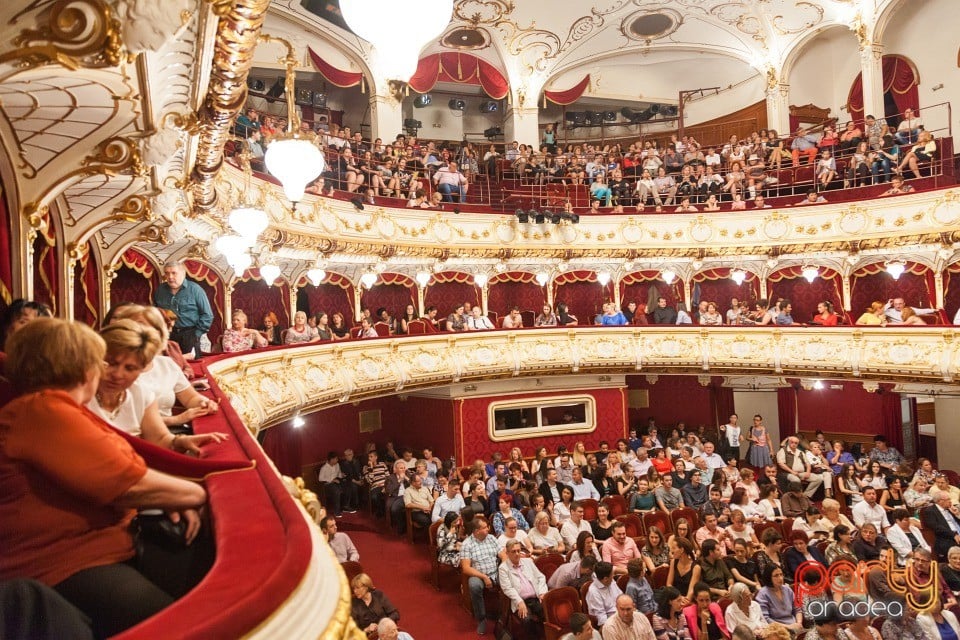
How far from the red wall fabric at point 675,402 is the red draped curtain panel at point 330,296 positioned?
7.83 meters

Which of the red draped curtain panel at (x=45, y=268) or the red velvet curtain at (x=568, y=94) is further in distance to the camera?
the red velvet curtain at (x=568, y=94)

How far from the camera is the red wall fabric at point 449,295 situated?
15.5 metres

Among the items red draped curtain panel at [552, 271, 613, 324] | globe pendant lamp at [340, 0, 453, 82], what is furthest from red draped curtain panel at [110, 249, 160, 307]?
red draped curtain panel at [552, 271, 613, 324]

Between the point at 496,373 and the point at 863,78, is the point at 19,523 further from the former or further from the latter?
the point at 863,78

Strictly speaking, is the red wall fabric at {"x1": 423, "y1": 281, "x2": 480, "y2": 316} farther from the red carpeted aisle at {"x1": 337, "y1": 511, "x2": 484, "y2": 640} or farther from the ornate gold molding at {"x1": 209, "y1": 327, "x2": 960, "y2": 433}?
the red carpeted aisle at {"x1": 337, "y1": 511, "x2": 484, "y2": 640}

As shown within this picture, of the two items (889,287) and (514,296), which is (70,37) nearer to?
(514,296)

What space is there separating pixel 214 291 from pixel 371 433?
18.0 ft

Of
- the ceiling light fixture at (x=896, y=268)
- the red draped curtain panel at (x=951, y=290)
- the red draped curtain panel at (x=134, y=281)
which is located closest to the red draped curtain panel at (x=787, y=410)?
the ceiling light fixture at (x=896, y=268)

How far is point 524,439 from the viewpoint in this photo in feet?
47.3

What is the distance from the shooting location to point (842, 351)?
12023 millimetres

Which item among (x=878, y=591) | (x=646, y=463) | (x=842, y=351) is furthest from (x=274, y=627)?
(x=842, y=351)

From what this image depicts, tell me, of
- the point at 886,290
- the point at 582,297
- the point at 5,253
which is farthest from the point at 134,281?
the point at 886,290

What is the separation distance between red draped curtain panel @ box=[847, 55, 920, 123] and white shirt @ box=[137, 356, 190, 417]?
1745 centimetres

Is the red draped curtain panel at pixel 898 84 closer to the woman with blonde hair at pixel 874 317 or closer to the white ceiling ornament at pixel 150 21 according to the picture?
the woman with blonde hair at pixel 874 317
